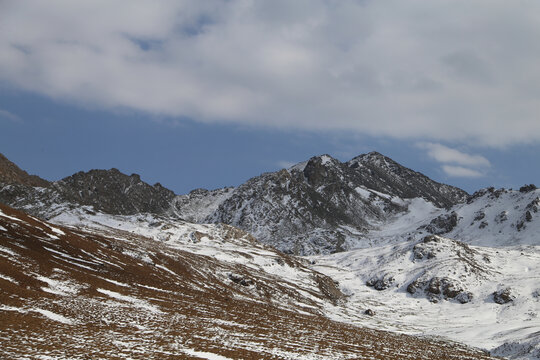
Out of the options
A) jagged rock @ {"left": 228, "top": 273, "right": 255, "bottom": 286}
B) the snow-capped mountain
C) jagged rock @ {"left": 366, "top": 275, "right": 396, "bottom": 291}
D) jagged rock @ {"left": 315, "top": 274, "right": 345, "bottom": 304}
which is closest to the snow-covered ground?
jagged rock @ {"left": 366, "top": 275, "right": 396, "bottom": 291}

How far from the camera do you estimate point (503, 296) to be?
11862 centimetres

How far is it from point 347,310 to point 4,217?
81.1 meters

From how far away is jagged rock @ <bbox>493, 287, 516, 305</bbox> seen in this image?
4596 inches

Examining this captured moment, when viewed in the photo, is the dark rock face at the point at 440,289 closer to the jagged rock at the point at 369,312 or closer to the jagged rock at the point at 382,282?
the jagged rock at the point at 382,282

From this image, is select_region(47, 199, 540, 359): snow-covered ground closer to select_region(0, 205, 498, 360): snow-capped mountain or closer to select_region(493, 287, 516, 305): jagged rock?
select_region(493, 287, 516, 305): jagged rock

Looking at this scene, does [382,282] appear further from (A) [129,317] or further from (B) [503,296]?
(A) [129,317]

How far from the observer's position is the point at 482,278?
13675 cm

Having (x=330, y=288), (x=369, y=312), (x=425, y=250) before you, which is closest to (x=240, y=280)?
(x=369, y=312)

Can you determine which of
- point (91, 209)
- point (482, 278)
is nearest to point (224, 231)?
point (91, 209)

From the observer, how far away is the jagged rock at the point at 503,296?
116750 millimetres

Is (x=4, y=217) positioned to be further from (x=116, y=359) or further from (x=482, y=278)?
(x=482, y=278)

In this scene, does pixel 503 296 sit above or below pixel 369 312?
above

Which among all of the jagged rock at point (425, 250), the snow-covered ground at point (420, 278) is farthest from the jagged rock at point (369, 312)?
the jagged rock at point (425, 250)

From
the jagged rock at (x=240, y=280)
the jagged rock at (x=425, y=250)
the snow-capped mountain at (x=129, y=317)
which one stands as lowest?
the jagged rock at (x=240, y=280)
